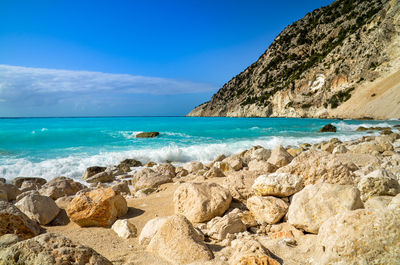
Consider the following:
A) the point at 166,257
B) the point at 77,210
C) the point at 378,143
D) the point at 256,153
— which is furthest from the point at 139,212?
the point at 378,143

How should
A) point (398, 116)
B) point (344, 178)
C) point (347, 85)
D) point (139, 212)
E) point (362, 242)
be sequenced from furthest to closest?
point (347, 85) → point (398, 116) → point (139, 212) → point (344, 178) → point (362, 242)

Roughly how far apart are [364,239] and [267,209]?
1696 mm

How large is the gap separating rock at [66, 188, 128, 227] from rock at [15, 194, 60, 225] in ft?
1.70

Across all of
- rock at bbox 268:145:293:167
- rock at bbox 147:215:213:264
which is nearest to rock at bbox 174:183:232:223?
rock at bbox 147:215:213:264

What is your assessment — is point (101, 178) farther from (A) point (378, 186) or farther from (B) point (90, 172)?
(A) point (378, 186)

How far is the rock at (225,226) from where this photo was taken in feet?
10.8

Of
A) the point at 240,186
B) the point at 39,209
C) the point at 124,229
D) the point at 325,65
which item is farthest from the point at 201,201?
the point at 325,65

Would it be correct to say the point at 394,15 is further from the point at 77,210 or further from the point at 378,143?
the point at 77,210

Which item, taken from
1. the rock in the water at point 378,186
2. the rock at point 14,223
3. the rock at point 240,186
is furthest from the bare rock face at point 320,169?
the rock at point 14,223

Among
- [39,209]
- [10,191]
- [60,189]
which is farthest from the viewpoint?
[60,189]

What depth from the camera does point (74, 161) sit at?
11781 millimetres

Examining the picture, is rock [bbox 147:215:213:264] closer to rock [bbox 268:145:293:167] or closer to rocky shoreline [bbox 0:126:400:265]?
rocky shoreline [bbox 0:126:400:265]

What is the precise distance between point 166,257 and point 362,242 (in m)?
1.88

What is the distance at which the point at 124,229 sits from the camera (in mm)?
3639
